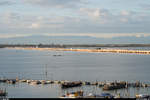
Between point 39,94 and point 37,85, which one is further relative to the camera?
point 37,85

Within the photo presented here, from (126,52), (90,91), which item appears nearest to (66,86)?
(90,91)

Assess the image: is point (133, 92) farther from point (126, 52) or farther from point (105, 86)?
point (126, 52)

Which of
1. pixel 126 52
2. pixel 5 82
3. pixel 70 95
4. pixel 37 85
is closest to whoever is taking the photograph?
pixel 70 95

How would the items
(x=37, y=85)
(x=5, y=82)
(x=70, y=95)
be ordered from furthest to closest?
(x=5, y=82), (x=37, y=85), (x=70, y=95)

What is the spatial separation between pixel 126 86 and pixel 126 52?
11620cm

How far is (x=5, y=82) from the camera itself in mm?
40750

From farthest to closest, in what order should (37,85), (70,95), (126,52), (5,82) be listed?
1. (126,52)
2. (5,82)
3. (37,85)
4. (70,95)

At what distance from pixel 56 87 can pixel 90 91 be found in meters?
4.77

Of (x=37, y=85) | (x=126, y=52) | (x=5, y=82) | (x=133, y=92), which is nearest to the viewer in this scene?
(x=133, y=92)

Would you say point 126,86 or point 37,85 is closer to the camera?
point 126,86

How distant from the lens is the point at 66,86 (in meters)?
35.6

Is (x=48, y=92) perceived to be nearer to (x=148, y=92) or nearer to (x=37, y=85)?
(x=37, y=85)

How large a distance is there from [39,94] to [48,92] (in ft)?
3.69

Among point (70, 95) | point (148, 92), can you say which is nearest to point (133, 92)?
point (148, 92)
